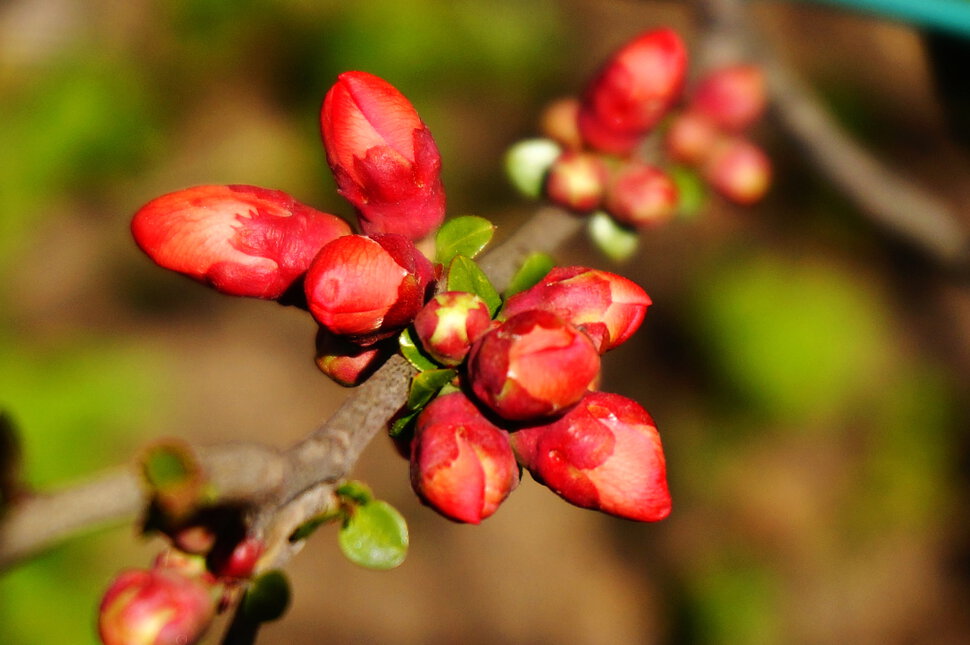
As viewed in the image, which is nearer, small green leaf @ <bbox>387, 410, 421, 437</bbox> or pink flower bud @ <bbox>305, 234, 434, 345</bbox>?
pink flower bud @ <bbox>305, 234, 434, 345</bbox>

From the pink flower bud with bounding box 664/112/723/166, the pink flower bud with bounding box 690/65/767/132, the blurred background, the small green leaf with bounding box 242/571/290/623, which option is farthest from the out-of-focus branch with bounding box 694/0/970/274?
the small green leaf with bounding box 242/571/290/623

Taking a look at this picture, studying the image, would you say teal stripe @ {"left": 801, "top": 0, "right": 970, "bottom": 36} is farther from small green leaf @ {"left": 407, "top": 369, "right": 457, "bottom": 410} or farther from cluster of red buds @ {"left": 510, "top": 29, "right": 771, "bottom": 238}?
small green leaf @ {"left": 407, "top": 369, "right": 457, "bottom": 410}

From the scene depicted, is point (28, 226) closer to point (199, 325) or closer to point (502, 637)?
point (199, 325)

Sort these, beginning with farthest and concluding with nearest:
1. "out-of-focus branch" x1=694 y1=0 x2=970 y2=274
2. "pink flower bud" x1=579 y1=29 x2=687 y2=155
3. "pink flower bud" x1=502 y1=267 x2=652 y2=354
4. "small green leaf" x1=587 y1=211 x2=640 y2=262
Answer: "out-of-focus branch" x1=694 y1=0 x2=970 y2=274, "small green leaf" x1=587 y1=211 x2=640 y2=262, "pink flower bud" x1=579 y1=29 x2=687 y2=155, "pink flower bud" x1=502 y1=267 x2=652 y2=354

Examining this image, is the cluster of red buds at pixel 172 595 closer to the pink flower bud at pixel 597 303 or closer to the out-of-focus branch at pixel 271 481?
the out-of-focus branch at pixel 271 481

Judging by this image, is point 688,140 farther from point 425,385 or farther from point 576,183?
point 425,385

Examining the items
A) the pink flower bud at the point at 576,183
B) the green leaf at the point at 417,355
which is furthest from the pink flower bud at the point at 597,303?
the pink flower bud at the point at 576,183
